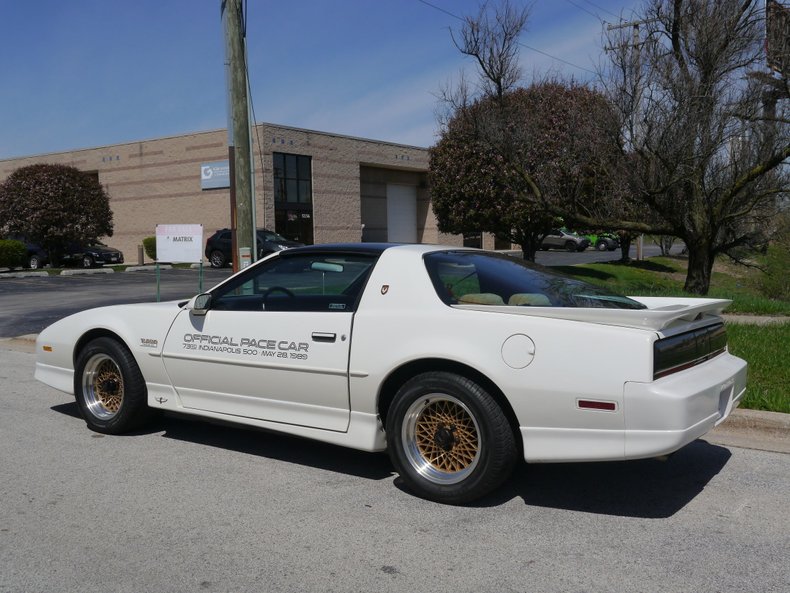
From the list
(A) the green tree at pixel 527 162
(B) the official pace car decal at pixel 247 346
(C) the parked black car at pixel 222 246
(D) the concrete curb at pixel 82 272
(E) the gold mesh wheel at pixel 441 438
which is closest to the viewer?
(E) the gold mesh wheel at pixel 441 438

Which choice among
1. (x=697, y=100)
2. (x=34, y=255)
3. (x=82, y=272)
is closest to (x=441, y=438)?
(x=697, y=100)

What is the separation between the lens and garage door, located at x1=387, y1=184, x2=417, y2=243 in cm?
4484

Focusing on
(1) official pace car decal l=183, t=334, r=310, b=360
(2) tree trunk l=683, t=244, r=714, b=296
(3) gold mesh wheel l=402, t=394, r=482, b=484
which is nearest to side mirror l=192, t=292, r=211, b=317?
(1) official pace car decal l=183, t=334, r=310, b=360

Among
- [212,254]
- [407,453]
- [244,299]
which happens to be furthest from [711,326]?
[212,254]

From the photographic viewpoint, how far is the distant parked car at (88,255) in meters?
32.5

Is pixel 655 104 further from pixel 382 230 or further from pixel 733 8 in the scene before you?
pixel 382 230

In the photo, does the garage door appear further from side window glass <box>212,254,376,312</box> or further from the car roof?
the car roof

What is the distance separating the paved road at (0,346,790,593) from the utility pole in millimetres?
4607

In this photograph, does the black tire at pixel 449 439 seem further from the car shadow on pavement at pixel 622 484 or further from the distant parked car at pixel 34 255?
the distant parked car at pixel 34 255

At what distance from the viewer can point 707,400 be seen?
4113 mm

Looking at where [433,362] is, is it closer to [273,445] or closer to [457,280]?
[457,280]

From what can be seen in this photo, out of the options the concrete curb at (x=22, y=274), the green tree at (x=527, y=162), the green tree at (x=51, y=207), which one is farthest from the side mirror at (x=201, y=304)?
the green tree at (x=51, y=207)

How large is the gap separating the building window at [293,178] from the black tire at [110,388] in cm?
2962

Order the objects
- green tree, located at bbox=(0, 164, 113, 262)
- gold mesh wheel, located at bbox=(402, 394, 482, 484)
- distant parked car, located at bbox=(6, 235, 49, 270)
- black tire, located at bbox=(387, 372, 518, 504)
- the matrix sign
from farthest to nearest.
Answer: distant parked car, located at bbox=(6, 235, 49, 270) < green tree, located at bbox=(0, 164, 113, 262) < the matrix sign < gold mesh wheel, located at bbox=(402, 394, 482, 484) < black tire, located at bbox=(387, 372, 518, 504)
